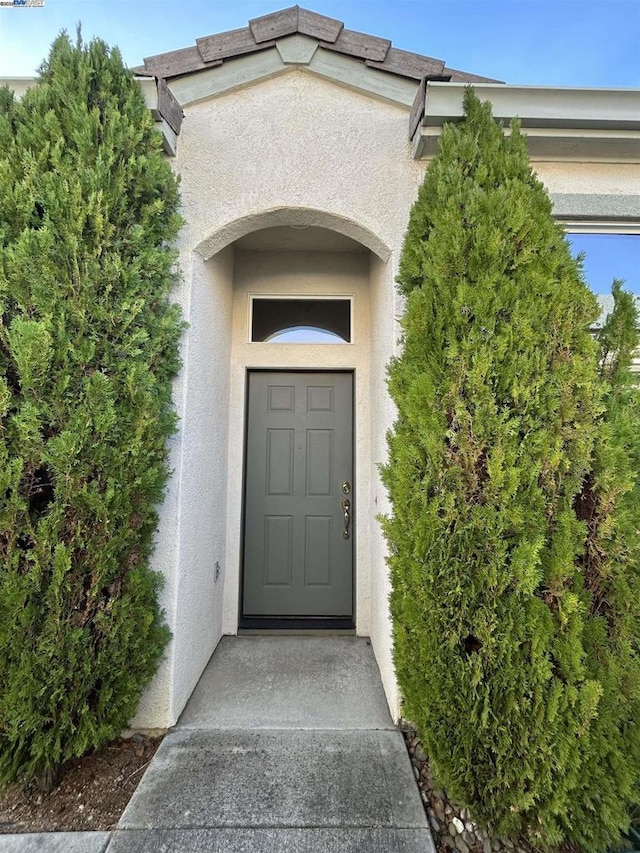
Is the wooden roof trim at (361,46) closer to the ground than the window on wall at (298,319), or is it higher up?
higher up

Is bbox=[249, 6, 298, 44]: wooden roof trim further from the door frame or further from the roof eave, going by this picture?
the door frame

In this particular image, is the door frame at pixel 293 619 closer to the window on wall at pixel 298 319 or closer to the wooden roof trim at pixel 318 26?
the window on wall at pixel 298 319

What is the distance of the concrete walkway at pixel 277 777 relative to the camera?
1603mm

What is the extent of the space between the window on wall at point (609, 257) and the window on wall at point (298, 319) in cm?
195

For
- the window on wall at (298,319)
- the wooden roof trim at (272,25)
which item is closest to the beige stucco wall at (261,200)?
the wooden roof trim at (272,25)

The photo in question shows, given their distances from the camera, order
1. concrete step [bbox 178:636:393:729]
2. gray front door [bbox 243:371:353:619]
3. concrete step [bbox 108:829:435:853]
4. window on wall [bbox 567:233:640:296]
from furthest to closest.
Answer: gray front door [bbox 243:371:353:619] < window on wall [bbox 567:233:640:296] < concrete step [bbox 178:636:393:729] < concrete step [bbox 108:829:435:853]

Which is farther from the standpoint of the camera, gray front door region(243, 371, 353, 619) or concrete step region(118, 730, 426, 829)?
gray front door region(243, 371, 353, 619)

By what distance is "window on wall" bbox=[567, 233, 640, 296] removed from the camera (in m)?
2.86

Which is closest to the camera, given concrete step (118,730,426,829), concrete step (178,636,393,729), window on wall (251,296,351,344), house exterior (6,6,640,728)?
concrete step (118,730,426,829)

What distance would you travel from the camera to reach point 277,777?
6.21 feet

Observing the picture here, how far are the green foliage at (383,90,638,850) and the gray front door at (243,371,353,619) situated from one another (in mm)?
1627

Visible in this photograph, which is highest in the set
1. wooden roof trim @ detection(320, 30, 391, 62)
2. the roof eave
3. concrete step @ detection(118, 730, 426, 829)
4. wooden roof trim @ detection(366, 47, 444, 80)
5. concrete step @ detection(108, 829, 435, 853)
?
wooden roof trim @ detection(320, 30, 391, 62)

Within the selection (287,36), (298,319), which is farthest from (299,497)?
(287,36)

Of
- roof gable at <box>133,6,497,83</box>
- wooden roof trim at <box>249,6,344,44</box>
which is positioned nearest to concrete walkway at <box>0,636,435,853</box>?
roof gable at <box>133,6,497,83</box>
